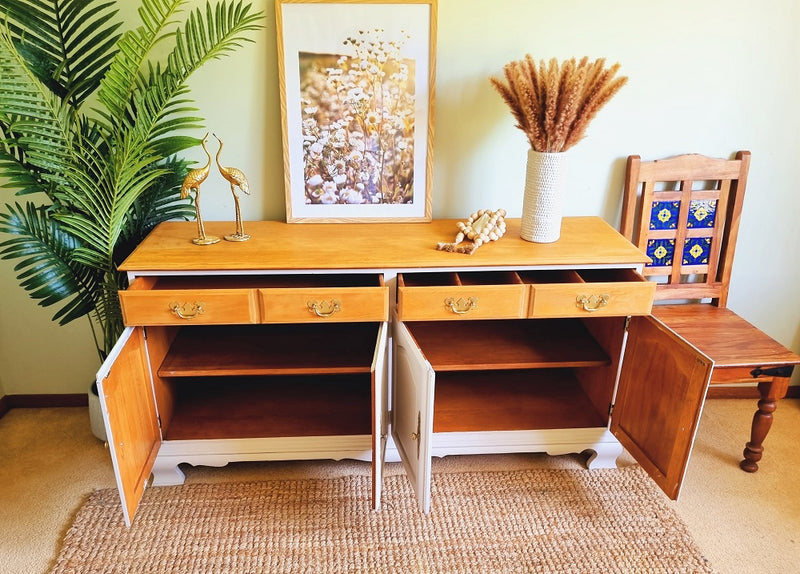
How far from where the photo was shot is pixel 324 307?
1.56m

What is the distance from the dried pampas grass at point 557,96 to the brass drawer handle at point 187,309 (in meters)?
1.04

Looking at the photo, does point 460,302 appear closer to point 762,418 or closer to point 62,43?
point 762,418

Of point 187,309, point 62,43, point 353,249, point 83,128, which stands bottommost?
point 187,309

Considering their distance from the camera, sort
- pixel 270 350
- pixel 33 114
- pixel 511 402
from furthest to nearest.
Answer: pixel 511 402 < pixel 270 350 < pixel 33 114

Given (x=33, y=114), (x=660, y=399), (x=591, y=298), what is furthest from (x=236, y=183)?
(x=660, y=399)

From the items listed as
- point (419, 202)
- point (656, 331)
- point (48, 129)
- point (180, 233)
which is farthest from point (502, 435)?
point (48, 129)

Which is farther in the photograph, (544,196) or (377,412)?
(544,196)

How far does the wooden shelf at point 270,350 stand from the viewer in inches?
67.6

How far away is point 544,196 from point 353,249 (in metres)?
0.58

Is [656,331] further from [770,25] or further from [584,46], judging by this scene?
[770,25]

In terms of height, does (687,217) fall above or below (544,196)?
below

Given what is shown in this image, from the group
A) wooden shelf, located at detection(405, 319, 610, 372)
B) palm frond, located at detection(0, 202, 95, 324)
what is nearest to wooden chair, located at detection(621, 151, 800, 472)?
wooden shelf, located at detection(405, 319, 610, 372)

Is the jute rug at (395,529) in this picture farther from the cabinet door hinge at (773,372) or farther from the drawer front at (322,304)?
the drawer front at (322,304)

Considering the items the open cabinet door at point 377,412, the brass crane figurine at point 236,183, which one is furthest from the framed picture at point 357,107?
the open cabinet door at point 377,412
